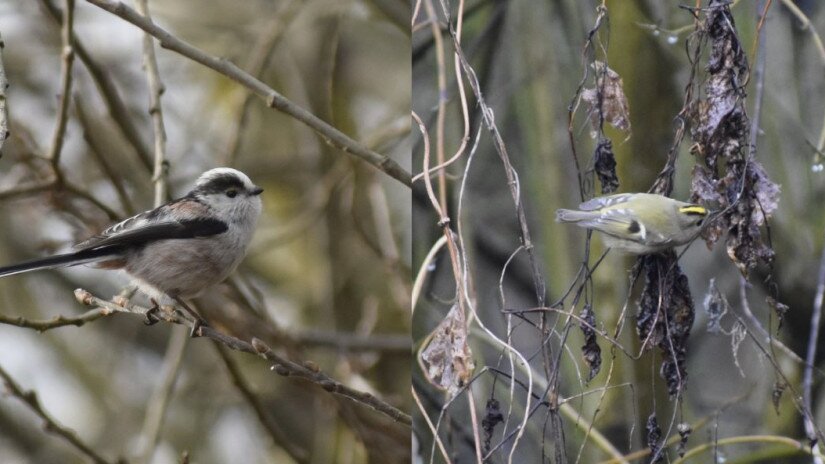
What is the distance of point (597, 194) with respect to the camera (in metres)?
1.42

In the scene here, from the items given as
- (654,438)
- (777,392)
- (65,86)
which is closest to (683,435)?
(654,438)

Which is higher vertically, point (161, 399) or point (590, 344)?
point (590, 344)

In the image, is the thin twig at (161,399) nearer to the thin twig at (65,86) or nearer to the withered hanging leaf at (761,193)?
the thin twig at (65,86)

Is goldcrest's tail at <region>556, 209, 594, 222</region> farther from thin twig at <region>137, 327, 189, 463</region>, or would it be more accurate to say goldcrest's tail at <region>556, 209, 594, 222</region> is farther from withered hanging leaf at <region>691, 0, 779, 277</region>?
thin twig at <region>137, 327, 189, 463</region>

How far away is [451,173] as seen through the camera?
64.8 inches

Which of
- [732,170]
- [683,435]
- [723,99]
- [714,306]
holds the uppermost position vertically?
[723,99]

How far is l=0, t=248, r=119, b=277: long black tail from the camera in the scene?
4.68 ft

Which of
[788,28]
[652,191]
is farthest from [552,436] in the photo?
[788,28]

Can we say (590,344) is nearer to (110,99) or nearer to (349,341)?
(349,341)

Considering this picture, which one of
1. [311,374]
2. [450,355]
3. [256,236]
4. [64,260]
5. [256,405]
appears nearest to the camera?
[311,374]

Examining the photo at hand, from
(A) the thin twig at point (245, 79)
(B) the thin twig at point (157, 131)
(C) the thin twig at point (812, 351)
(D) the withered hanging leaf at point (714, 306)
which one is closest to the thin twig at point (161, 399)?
(B) the thin twig at point (157, 131)

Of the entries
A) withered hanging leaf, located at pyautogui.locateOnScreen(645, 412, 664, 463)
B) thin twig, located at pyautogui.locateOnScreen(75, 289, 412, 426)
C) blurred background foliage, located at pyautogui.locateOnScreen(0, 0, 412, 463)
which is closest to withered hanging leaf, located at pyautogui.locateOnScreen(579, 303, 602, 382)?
withered hanging leaf, located at pyautogui.locateOnScreen(645, 412, 664, 463)

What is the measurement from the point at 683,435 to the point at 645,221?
0.36m

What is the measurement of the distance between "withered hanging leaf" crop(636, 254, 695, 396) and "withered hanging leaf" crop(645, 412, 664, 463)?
0.06m
